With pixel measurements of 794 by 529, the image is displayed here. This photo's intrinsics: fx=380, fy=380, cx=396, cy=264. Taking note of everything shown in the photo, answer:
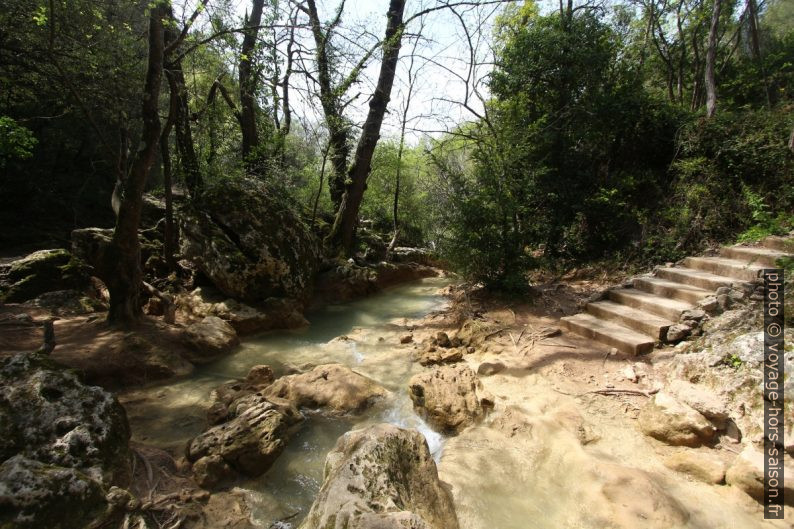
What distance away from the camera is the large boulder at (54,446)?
210 cm

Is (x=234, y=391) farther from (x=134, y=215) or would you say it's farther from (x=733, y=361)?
(x=733, y=361)

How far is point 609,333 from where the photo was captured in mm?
4758

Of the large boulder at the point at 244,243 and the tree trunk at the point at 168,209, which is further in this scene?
the tree trunk at the point at 168,209

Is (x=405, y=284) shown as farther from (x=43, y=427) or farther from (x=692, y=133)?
(x=43, y=427)

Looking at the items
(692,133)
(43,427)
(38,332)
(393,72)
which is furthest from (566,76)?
(38,332)

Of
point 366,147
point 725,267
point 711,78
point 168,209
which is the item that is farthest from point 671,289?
point 168,209

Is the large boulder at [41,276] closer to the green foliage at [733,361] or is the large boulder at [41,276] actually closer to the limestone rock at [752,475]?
the limestone rock at [752,475]

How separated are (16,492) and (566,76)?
10.9m

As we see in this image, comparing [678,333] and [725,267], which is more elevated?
[725,267]

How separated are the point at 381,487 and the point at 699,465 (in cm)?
237

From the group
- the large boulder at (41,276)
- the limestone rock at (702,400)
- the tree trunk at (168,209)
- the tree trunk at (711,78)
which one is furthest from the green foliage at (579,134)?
the large boulder at (41,276)

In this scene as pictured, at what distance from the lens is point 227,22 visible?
6.45 metres

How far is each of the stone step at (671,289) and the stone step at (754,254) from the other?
82 cm

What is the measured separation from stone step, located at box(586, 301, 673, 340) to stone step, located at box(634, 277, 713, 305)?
477 mm
